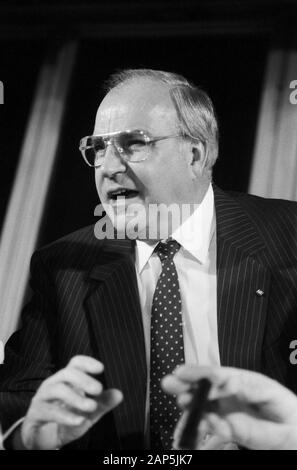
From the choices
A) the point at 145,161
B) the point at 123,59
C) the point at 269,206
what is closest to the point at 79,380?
the point at 145,161

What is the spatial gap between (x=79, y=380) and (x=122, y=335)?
10.1 inches

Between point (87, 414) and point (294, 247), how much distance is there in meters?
0.57

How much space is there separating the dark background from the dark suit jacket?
10cm

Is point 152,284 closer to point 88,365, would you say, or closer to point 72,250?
point 72,250

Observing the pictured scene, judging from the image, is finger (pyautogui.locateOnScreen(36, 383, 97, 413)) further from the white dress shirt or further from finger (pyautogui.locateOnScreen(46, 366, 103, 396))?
the white dress shirt

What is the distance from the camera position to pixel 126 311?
1098 mm

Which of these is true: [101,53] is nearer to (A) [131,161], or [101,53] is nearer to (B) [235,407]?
(A) [131,161]

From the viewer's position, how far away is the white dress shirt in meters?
1.07

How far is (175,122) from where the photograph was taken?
119 centimetres

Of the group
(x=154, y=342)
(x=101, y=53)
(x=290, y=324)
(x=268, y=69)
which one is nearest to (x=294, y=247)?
(x=290, y=324)

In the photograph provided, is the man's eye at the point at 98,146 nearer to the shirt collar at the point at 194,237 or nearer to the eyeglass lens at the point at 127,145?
the eyeglass lens at the point at 127,145

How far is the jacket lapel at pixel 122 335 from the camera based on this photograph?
3.39 ft

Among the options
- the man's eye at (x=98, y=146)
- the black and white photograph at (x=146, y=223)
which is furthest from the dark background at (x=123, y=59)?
the man's eye at (x=98, y=146)

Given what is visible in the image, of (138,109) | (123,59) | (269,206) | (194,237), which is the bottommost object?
(194,237)
